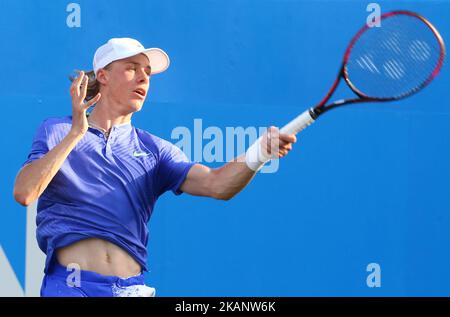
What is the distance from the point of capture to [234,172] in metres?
3.42

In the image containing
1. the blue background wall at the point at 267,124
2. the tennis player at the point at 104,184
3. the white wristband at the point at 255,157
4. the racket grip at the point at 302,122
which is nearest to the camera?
the racket grip at the point at 302,122

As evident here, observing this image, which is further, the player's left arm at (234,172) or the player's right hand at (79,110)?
the player's right hand at (79,110)

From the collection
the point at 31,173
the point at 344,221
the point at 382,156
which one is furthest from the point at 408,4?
the point at 31,173

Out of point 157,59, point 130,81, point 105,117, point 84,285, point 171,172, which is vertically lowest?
point 84,285

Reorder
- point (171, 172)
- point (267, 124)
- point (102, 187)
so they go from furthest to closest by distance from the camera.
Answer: point (267, 124), point (171, 172), point (102, 187)

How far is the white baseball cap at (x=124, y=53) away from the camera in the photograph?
3.69 m

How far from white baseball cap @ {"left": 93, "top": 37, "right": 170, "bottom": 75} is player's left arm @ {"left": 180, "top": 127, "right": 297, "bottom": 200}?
47cm

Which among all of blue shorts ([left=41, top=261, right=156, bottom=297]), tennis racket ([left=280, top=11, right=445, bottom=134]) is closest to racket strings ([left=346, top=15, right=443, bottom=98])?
tennis racket ([left=280, top=11, right=445, bottom=134])

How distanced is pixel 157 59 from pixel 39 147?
64 centimetres

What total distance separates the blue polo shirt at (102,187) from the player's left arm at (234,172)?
0.16 ft

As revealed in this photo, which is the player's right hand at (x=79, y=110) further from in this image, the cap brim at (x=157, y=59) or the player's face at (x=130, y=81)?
the cap brim at (x=157, y=59)

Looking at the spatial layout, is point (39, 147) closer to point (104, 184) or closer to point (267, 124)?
point (104, 184)

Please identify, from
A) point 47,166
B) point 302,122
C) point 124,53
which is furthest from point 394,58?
point 47,166

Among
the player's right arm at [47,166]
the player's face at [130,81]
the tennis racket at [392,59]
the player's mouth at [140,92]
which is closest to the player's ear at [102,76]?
the player's face at [130,81]
